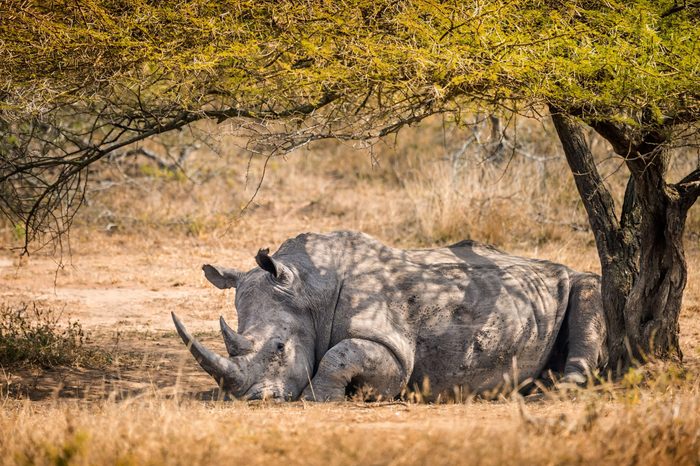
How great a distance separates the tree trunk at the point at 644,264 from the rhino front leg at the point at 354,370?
5.73 feet

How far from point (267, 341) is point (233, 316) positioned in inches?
144

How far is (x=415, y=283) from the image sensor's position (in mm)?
7402

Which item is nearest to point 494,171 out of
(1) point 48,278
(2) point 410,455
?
(1) point 48,278

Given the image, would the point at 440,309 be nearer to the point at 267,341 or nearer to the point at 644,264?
the point at 267,341

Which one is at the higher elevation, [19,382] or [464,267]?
[464,267]

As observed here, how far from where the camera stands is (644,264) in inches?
285

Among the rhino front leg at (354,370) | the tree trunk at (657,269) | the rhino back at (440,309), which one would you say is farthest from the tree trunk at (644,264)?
the rhino front leg at (354,370)

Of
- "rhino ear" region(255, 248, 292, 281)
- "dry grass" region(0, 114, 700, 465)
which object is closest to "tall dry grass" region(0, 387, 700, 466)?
"dry grass" region(0, 114, 700, 465)

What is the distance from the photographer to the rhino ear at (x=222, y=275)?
7465 millimetres

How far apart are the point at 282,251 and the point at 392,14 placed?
2.13m

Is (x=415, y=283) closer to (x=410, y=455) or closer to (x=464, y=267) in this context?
(x=464, y=267)

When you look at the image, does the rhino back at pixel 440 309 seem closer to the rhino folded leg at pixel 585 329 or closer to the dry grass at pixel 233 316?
the rhino folded leg at pixel 585 329

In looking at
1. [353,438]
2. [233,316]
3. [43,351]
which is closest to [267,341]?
[43,351]

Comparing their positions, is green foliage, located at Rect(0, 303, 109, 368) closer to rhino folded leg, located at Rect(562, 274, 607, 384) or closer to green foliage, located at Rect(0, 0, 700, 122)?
green foliage, located at Rect(0, 0, 700, 122)
